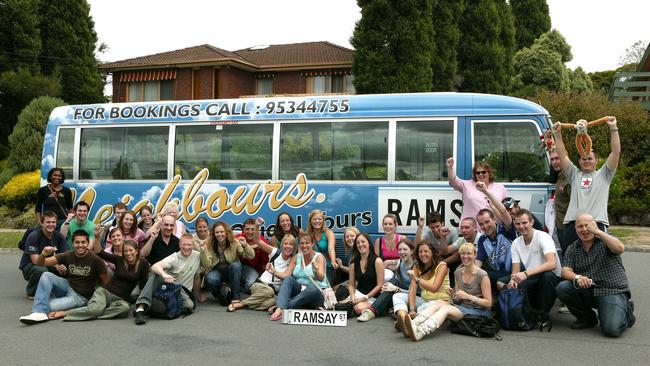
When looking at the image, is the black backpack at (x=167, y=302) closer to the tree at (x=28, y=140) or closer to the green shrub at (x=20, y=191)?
the green shrub at (x=20, y=191)

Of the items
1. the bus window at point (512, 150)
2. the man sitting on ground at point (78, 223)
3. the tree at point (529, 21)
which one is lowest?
the man sitting on ground at point (78, 223)

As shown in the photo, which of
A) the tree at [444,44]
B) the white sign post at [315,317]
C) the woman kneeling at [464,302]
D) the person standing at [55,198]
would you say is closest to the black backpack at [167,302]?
the white sign post at [315,317]

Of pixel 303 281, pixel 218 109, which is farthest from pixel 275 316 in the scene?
pixel 218 109

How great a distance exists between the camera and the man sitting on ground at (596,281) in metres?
6.62

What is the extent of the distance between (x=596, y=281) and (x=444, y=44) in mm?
21648

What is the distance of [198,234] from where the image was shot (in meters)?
9.02

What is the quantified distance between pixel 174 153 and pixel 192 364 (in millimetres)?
5242

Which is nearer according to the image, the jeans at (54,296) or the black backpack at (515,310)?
the black backpack at (515,310)

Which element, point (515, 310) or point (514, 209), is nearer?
point (515, 310)

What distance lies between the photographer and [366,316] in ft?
24.5

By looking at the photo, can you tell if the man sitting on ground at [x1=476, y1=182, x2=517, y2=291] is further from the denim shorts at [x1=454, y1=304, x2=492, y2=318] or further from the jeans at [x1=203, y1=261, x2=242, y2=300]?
the jeans at [x1=203, y1=261, x2=242, y2=300]

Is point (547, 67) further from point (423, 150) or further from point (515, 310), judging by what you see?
point (515, 310)

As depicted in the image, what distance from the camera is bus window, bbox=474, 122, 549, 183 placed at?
8781mm

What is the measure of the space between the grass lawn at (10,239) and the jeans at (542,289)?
12267 millimetres
